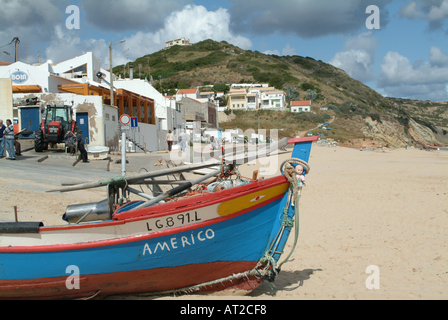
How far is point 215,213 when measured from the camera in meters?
3.92

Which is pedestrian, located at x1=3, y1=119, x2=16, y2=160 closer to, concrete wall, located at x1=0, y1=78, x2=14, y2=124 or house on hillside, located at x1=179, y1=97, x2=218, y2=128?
concrete wall, located at x1=0, y1=78, x2=14, y2=124

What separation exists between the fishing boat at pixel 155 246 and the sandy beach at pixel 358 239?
20.7 inches

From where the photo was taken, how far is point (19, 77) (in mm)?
24281

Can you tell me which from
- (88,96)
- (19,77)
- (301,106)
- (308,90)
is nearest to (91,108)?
(88,96)

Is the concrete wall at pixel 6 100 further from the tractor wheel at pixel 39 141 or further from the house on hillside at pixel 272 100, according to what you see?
the house on hillside at pixel 272 100

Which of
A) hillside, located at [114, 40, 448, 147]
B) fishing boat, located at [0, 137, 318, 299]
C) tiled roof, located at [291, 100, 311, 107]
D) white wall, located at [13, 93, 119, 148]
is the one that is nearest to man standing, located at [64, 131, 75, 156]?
white wall, located at [13, 93, 119, 148]

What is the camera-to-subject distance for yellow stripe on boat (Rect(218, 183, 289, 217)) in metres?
3.93

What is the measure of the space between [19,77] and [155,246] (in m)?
25.8

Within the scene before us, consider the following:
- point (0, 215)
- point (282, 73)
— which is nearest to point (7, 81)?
point (0, 215)

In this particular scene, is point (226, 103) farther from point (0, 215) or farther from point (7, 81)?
point (0, 215)

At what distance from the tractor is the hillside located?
18659 millimetres

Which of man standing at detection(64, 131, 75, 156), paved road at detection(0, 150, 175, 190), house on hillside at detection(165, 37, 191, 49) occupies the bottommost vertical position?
paved road at detection(0, 150, 175, 190)

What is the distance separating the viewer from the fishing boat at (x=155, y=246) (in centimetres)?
382

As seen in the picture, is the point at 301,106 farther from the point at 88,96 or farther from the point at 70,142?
the point at 70,142
